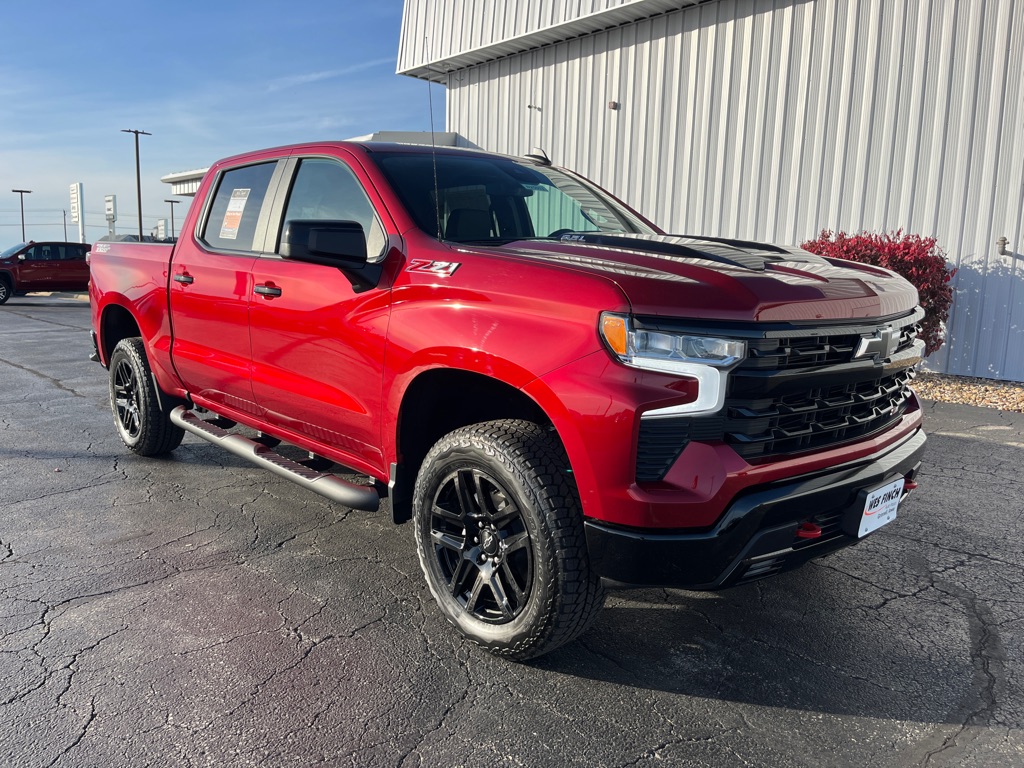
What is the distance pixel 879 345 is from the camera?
2697 millimetres

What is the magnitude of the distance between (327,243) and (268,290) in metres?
0.90

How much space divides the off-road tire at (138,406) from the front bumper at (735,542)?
3643mm

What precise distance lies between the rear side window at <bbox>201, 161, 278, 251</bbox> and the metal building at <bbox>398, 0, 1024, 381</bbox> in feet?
25.6

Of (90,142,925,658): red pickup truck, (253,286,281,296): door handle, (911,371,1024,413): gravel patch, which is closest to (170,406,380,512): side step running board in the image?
(90,142,925,658): red pickup truck

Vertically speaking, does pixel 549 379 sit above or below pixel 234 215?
below

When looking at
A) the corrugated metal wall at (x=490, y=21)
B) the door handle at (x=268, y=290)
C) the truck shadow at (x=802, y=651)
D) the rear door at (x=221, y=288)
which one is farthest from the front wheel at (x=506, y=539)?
the corrugated metal wall at (x=490, y=21)

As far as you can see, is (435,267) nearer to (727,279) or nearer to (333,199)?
(333,199)

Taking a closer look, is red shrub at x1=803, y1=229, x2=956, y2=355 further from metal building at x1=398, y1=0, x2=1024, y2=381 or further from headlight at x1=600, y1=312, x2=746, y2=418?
headlight at x1=600, y1=312, x2=746, y2=418

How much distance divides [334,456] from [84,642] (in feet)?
3.96

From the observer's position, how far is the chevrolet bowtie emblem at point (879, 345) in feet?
8.66

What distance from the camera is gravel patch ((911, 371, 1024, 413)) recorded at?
771cm

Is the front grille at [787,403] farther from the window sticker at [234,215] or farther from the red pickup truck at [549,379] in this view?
the window sticker at [234,215]

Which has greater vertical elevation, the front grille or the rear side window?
the rear side window

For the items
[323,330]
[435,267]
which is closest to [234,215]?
[323,330]
